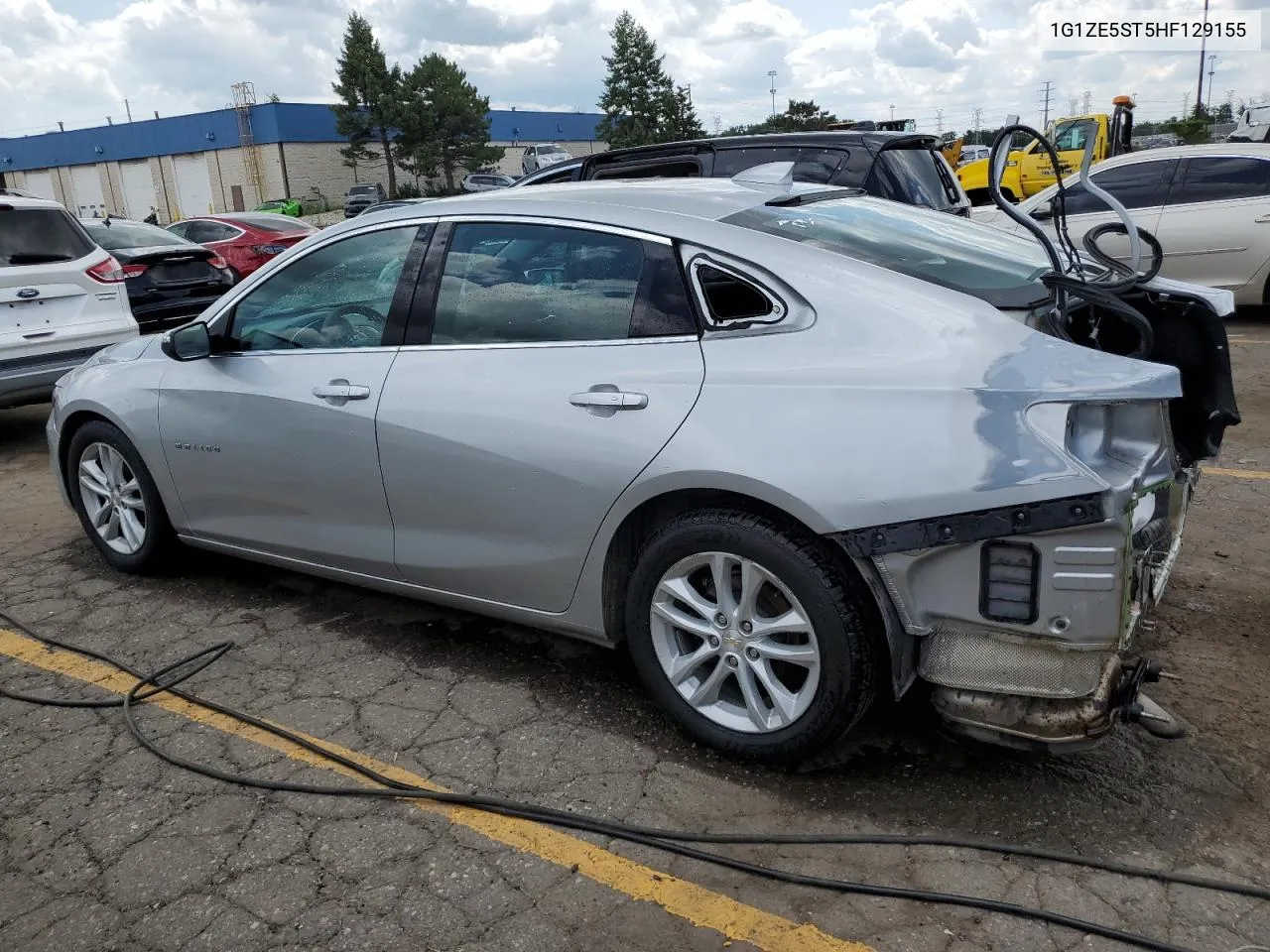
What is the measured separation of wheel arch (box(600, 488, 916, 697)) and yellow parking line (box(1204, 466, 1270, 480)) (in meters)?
3.61

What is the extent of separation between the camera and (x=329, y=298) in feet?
12.6

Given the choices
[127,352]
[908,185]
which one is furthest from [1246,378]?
[127,352]

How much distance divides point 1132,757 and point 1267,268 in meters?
8.23

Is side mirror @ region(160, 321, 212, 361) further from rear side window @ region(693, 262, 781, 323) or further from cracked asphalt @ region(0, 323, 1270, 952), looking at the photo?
rear side window @ region(693, 262, 781, 323)

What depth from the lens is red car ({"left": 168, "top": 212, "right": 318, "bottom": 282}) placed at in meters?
13.8

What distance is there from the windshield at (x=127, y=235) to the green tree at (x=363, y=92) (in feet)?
152

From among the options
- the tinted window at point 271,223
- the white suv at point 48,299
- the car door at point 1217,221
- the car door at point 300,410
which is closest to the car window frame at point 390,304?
the car door at point 300,410

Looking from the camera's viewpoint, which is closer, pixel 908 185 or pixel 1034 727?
pixel 1034 727

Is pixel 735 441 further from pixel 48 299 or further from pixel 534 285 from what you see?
pixel 48 299

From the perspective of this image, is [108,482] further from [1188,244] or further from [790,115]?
[790,115]

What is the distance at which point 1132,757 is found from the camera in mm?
2895

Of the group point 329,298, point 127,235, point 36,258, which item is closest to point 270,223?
point 127,235

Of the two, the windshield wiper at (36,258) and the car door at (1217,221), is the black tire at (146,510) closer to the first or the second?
the windshield wiper at (36,258)

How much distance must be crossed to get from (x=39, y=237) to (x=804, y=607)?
687 cm
